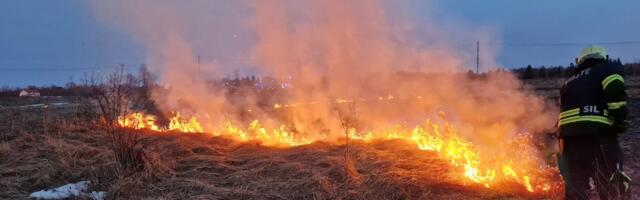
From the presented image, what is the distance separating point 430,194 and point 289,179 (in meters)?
2.02

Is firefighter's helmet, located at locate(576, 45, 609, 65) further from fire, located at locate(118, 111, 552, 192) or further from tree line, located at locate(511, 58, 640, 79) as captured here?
tree line, located at locate(511, 58, 640, 79)

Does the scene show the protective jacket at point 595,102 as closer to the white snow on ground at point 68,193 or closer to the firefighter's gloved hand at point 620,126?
the firefighter's gloved hand at point 620,126

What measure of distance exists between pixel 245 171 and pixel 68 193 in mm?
2348

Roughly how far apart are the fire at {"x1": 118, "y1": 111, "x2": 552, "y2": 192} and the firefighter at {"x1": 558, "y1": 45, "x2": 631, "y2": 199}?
115 centimetres

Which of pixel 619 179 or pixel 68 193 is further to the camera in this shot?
pixel 68 193

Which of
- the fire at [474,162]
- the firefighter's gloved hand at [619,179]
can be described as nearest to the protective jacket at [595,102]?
the firefighter's gloved hand at [619,179]

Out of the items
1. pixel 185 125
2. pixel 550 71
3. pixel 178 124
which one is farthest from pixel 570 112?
pixel 550 71

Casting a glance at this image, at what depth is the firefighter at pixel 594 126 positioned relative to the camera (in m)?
5.18

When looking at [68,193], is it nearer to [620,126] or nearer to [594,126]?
[594,126]

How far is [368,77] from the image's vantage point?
12.3m

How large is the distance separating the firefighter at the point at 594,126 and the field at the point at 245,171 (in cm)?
90

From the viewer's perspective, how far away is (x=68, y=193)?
714cm

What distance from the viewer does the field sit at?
666cm

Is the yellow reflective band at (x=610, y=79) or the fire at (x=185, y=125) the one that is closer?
the yellow reflective band at (x=610, y=79)
